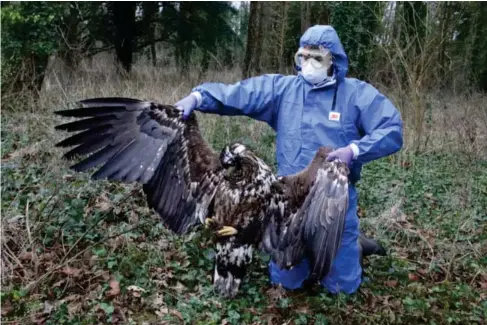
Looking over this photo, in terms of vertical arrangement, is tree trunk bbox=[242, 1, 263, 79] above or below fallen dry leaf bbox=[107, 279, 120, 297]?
above

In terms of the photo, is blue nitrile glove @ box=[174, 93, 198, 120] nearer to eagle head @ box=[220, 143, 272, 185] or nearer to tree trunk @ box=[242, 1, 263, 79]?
eagle head @ box=[220, 143, 272, 185]

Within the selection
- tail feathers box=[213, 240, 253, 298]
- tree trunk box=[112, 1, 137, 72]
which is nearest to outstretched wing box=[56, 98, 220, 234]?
tail feathers box=[213, 240, 253, 298]

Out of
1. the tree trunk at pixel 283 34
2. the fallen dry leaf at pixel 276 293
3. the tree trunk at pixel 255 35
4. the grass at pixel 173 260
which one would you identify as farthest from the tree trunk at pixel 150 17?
the fallen dry leaf at pixel 276 293

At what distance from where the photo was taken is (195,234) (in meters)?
4.63

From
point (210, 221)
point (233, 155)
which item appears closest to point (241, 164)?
point (233, 155)

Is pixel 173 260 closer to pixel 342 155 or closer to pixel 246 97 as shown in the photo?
pixel 246 97

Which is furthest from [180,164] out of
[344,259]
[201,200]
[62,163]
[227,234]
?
[62,163]

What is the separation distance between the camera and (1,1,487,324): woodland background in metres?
→ 3.78

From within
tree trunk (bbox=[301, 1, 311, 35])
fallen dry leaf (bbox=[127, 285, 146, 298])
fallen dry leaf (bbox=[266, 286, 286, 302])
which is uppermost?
tree trunk (bbox=[301, 1, 311, 35])

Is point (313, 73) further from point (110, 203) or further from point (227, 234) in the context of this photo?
point (110, 203)

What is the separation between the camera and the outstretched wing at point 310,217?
3250 millimetres

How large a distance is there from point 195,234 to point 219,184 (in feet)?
3.67

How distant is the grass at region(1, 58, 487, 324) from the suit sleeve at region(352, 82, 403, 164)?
1181 mm

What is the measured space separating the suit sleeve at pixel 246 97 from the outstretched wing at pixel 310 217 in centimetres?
64
